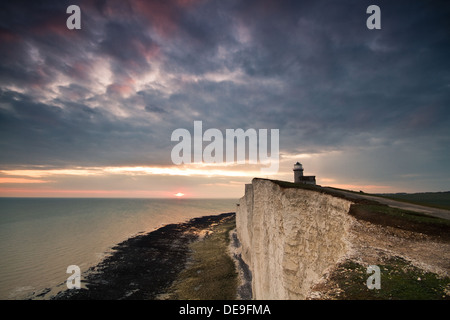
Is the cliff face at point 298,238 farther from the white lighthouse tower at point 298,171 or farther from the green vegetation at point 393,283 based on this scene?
the white lighthouse tower at point 298,171

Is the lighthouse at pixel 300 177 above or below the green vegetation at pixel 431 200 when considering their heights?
above

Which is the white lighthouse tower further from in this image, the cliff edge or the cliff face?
the cliff face

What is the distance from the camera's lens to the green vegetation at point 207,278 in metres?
27.8

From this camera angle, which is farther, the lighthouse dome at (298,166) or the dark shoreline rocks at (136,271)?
the dark shoreline rocks at (136,271)

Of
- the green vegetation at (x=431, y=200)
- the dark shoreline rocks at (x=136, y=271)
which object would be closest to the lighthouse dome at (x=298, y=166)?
the green vegetation at (x=431, y=200)

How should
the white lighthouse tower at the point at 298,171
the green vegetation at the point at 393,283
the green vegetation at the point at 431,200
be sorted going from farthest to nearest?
1. the white lighthouse tower at the point at 298,171
2. the green vegetation at the point at 431,200
3. the green vegetation at the point at 393,283

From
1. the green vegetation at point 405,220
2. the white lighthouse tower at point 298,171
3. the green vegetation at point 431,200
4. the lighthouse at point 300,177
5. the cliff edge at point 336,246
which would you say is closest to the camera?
the cliff edge at point 336,246

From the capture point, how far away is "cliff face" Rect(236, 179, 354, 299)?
12125 mm

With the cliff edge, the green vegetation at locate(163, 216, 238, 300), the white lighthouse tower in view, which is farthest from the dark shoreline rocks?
the white lighthouse tower

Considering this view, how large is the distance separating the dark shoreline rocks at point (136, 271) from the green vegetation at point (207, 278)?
2.10m

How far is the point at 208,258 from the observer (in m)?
42.3

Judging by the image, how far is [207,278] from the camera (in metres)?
32.4
